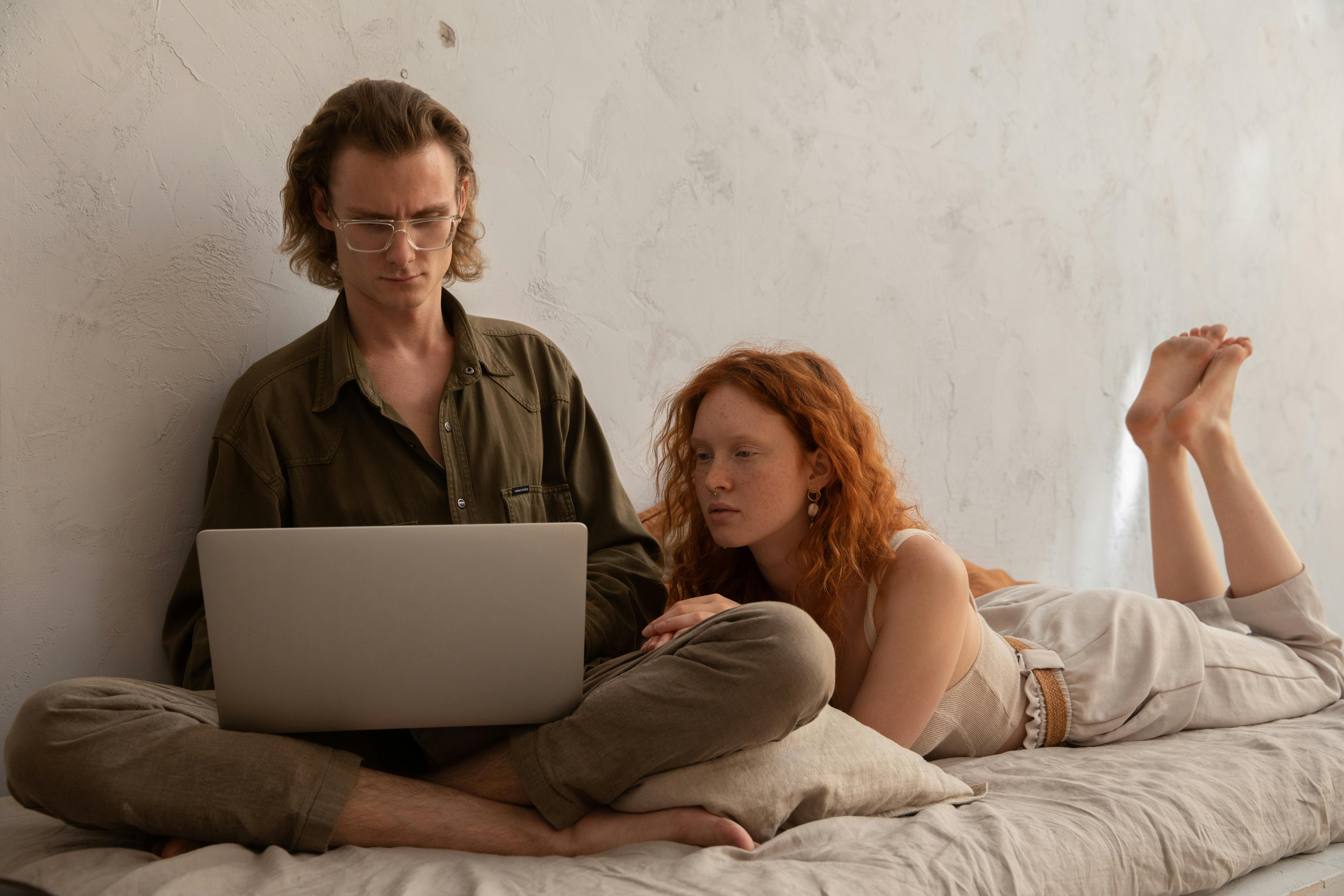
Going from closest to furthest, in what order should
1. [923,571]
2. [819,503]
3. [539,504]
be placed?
[923,571], [819,503], [539,504]

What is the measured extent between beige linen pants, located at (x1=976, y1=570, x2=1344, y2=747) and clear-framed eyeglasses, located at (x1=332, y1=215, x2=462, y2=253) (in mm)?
1157

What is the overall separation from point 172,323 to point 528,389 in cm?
56

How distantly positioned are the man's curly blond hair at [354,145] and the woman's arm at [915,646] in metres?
0.90

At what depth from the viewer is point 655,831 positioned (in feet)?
Answer: 3.64

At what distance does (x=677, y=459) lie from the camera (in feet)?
5.54

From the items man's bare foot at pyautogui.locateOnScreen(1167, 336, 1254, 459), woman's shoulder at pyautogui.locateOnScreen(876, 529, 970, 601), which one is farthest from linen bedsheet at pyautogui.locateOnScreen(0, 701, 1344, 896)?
man's bare foot at pyautogui.locateOnScreen(1167, 336, 1254, 459)

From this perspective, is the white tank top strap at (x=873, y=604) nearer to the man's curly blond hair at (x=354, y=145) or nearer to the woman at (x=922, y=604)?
the woman at (x=922, y=604)

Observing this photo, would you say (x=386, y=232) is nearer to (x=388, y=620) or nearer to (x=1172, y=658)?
(x=388, y=620)

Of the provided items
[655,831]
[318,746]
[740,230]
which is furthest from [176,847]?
[740,230]

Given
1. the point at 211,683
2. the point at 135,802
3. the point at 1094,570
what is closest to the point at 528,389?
the point at 211,683

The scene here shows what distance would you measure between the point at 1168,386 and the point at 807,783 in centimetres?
146

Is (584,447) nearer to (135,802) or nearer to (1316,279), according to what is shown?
(135,802)

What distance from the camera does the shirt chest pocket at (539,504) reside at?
63.7 inches

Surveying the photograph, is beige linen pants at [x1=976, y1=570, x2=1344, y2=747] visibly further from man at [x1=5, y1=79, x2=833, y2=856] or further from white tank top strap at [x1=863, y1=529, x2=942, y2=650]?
man at [x1=5, y1=79, x2=833, y2=856]
